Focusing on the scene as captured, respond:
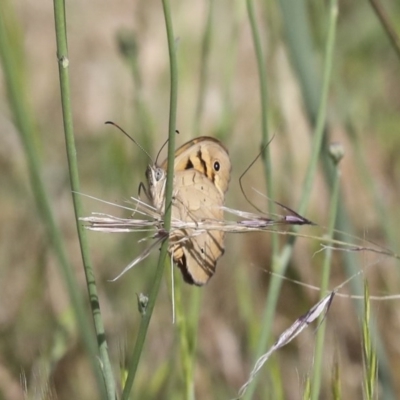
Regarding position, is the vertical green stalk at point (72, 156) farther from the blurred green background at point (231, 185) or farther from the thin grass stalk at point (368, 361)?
the thin grass stalk at point (368, 361)

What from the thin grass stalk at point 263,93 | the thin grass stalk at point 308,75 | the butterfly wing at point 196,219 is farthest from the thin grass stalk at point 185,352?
the thin grass stalk at point 308,75

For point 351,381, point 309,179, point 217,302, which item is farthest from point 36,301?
point 309,179


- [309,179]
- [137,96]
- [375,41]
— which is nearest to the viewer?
[309,179]

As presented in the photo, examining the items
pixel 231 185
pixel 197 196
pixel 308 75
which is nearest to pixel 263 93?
pixel 197 196

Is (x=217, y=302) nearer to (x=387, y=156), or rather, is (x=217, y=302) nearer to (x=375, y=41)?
(x=387, y=156)

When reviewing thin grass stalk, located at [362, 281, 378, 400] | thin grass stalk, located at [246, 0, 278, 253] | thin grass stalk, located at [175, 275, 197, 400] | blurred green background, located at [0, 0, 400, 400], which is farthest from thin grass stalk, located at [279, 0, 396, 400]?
thin grass stalk, located at [362, 281, 378, 400]

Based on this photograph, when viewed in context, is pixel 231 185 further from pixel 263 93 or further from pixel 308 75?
pixel 263 93
